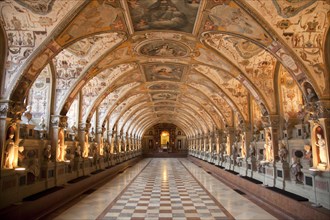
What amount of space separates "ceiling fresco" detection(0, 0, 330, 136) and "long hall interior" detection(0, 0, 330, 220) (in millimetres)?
43

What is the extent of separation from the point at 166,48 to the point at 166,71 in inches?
173

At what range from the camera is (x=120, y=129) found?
31.7 meters

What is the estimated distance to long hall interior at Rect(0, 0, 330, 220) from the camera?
834cm

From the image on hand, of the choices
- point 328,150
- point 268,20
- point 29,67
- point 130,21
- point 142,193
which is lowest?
point 142,193

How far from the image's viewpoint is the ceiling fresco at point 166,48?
826cm

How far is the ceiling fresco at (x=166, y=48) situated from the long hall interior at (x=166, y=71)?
1.7 inches

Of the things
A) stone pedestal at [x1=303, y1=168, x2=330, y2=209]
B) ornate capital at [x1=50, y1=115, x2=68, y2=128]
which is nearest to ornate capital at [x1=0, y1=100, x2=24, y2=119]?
Result: ornate capital at [x1=50, y1=115, x2=68, y2=128]

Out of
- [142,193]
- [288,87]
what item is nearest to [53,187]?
[142,193]

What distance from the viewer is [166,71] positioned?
17.5 meters

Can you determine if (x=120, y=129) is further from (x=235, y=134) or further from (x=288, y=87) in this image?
(x=288, y=87)

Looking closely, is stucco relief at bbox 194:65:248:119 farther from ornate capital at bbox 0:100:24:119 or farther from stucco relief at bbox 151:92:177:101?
ornate capital at bbox 0:100:24:119

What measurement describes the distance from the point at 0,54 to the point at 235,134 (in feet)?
55.2

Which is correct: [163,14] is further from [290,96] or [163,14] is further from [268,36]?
[290,96]

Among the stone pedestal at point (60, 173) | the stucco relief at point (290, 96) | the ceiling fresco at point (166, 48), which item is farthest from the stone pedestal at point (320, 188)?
the stone pedestal at point (60, 173)
